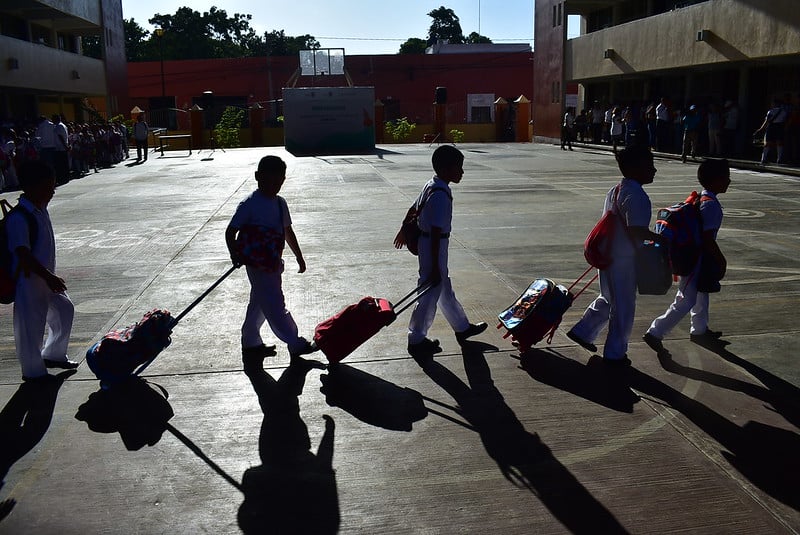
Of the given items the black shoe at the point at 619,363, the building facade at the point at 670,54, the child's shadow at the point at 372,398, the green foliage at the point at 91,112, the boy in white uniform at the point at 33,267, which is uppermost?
the building facade at the point at 670,54

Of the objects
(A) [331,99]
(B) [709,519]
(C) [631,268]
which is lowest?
(B) [709,519]

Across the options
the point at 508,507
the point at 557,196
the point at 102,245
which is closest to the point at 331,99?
the point at 557,196

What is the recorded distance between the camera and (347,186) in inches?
714

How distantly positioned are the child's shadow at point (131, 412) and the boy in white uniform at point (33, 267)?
1.91 ft

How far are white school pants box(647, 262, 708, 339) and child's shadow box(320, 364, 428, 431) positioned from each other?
2167 mm

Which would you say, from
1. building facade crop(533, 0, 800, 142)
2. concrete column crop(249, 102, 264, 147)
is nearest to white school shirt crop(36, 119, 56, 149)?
building facade crop(533, 0, 800, 142)

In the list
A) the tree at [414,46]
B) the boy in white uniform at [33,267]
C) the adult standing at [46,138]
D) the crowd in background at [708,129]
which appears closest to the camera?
the boy in white uniform at [33,267]

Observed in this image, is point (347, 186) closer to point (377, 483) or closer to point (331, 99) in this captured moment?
point (377, 483)

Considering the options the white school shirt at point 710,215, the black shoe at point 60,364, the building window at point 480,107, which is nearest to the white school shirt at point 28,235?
the black shoe at point 60,364

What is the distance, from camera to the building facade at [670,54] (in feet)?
69.2

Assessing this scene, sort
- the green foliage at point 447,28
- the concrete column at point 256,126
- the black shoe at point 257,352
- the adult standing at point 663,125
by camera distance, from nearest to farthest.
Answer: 1. the black shoe at point 257,352
2. the adult standing at point 663,125
3. the concrete column at point 256,126
4. the green foliage at point 447,28

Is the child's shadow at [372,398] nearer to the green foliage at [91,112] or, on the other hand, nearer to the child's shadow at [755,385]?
the child's shadow at [755,385]

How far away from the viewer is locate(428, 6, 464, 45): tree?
108750 millimetres

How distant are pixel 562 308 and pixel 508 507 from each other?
2332mm
